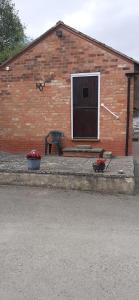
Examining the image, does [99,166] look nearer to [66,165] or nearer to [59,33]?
[66,165]

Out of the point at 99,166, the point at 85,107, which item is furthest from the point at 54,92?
the point at 99,166

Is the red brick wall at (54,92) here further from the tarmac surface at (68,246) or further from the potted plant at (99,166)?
the tarmac surface at (68,246)

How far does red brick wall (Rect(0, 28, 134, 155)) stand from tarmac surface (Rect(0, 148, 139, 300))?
434cm

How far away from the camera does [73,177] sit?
827 cm

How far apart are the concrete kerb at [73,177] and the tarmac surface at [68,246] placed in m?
0.27

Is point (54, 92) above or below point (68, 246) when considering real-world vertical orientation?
above

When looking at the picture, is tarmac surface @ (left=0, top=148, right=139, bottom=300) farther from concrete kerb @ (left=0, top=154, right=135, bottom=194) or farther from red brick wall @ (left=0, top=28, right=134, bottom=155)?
red brick wall @ (left=0, top=28, right=134, bottom=155)

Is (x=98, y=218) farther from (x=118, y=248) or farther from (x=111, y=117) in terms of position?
(x=111, y=117)

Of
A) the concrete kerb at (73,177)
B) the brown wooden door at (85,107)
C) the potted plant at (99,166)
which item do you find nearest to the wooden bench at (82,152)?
the brown wooden door at (85,107)

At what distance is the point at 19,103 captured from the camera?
12.7 m

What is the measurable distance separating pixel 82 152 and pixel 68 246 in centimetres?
674

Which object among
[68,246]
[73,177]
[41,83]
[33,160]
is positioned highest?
[41,83]

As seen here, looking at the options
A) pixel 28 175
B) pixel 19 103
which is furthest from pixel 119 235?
pixel 19 103

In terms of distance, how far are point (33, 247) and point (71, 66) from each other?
8031 millimetres
